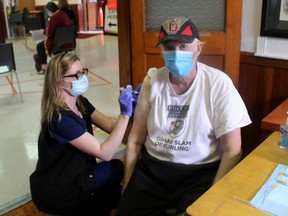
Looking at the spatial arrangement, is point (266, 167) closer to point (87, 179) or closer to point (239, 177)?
point (239, 177)

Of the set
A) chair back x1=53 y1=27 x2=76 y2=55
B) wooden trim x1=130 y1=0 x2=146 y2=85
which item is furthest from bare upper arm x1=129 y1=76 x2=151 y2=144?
chair back x1=53 y1=27 x2=76 y2=55

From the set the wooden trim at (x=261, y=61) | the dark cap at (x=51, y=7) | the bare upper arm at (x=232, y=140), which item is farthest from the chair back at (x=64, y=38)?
the bare upper arm at (x=232, y=140)

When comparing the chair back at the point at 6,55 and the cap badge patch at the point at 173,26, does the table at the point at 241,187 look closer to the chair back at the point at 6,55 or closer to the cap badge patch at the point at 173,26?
the cap badge patch at the point at 173,26

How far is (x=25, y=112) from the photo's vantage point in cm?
408

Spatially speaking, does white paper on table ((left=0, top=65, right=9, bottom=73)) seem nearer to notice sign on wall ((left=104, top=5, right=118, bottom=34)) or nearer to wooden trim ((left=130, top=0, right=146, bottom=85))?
wooden trim ((left=130, top=0, right=146, bottom=85))

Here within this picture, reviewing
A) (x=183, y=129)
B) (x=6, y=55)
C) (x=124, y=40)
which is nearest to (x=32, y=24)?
(x=6, y=55)

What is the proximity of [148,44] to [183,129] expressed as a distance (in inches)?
44.2

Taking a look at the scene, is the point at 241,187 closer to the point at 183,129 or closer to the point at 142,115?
the point at 183,129

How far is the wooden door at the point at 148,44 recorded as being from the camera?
2.10 meters

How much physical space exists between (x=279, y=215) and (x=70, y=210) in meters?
1.16

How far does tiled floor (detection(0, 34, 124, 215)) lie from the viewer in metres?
2.61

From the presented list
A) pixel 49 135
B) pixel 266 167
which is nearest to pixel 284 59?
pixel 266 167

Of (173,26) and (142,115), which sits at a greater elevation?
(173,26)

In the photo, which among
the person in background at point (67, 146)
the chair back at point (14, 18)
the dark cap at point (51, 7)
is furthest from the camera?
the chair back at point (14, 18)
